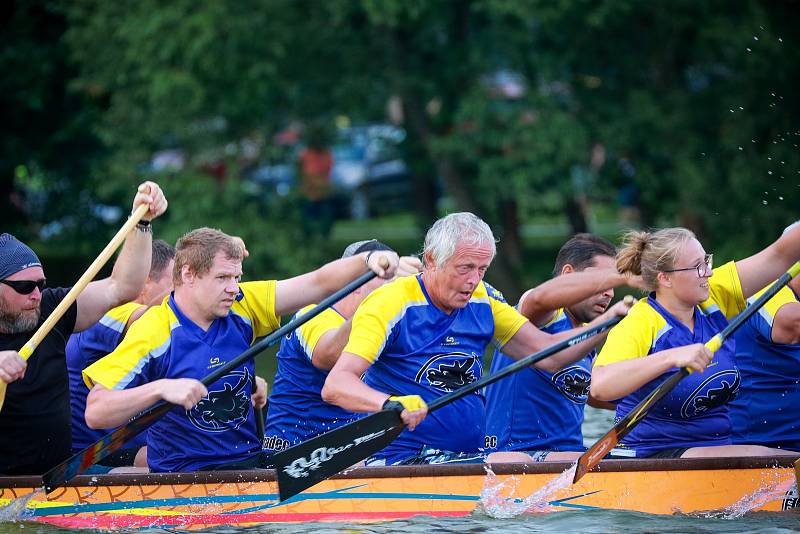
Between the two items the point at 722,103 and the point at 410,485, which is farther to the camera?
the point at 722,103

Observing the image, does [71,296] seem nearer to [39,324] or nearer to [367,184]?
[39,324]

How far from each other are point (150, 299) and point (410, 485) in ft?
6.47

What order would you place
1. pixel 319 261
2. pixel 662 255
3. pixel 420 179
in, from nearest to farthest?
pixel 662 255, pixel 319 261, pixel 420 179

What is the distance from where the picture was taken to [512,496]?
591 cm

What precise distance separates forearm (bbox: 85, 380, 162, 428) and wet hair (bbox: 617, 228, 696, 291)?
225 cm

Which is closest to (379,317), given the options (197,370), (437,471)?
(437,471)

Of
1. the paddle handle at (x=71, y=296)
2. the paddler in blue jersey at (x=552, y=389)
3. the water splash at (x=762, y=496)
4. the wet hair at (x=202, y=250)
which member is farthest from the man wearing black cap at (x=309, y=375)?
the water splash at (x=762, y=496)

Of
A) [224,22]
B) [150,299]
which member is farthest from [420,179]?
[150,299]

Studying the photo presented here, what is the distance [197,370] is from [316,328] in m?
0.72

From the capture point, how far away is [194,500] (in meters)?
6.00

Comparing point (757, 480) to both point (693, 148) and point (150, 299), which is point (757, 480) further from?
point (693, 148)

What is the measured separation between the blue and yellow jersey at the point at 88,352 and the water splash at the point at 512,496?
2110mm

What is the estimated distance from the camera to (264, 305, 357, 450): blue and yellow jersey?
21.2 feet

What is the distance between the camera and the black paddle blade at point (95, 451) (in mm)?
5844
